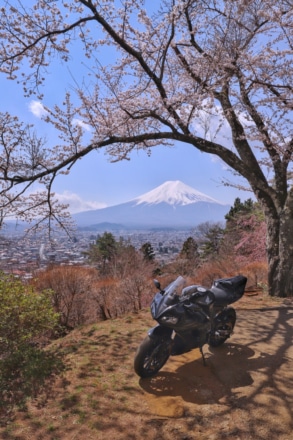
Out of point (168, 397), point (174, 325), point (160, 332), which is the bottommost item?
point (168, 397)

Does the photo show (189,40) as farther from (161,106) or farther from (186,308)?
(186,308)

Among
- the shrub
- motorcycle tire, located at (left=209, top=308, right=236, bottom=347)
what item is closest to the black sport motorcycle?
motorcycle tire, located at (left=209, top=308, right=236, bottom=347)

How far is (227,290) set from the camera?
15.9ft

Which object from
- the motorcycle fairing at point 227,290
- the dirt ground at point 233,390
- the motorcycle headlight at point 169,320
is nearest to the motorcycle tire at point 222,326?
the dirt ground at point 233,390

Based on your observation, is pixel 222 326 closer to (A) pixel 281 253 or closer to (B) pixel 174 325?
(B) pixel 174 325

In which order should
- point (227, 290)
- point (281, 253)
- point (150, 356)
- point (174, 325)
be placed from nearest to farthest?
point (174, 325) < point (150, 356) < point (227, 290) < point (281, 253)

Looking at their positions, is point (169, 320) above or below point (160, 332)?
above

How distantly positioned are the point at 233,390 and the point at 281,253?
16.8ft

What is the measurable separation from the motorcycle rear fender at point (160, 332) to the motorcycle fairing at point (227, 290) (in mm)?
1035

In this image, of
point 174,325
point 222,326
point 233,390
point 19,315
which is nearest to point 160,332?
point 174,325

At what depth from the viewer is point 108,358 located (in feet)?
15.4

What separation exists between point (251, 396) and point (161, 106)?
22.6 ft

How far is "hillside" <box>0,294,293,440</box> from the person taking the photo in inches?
119

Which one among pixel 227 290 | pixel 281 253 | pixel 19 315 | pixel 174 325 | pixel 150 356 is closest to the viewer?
pixel 174 325
